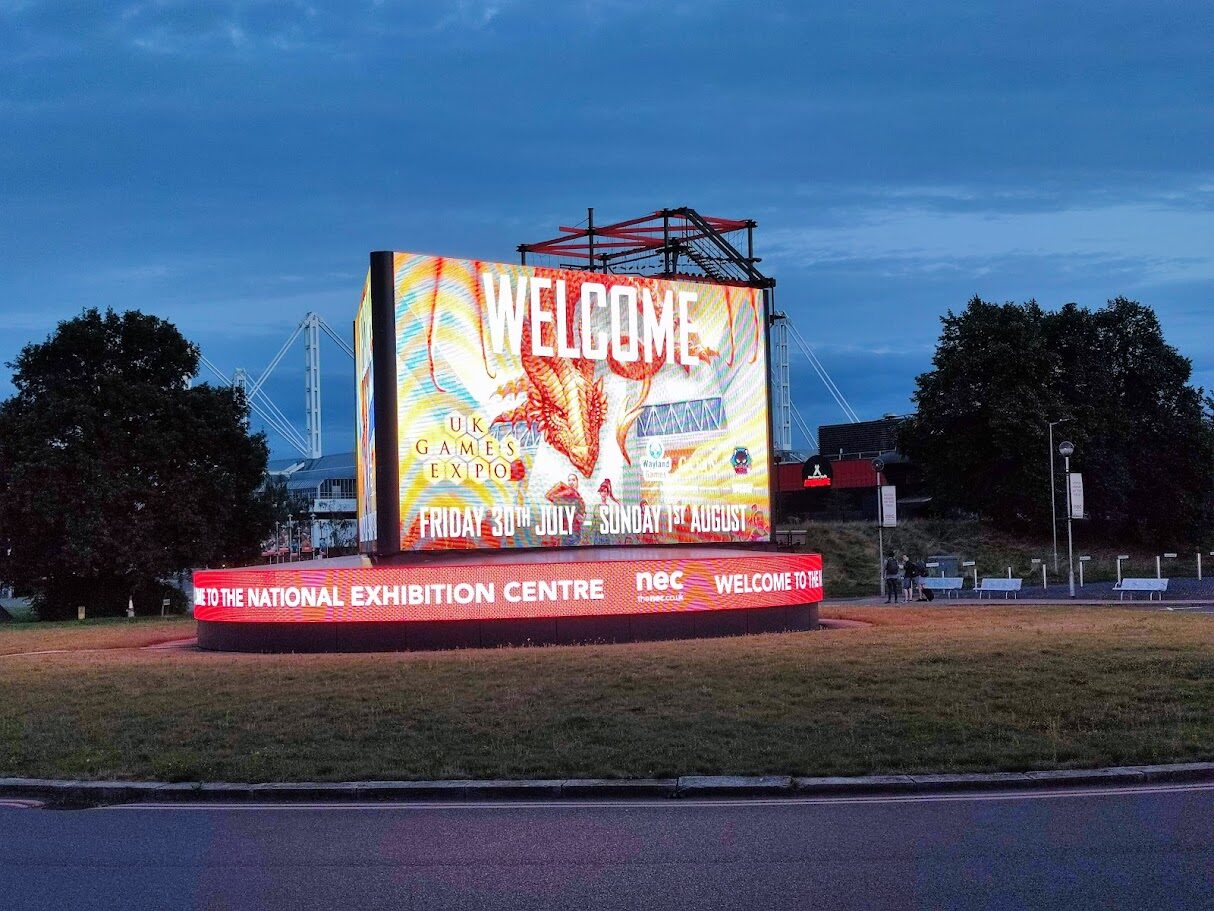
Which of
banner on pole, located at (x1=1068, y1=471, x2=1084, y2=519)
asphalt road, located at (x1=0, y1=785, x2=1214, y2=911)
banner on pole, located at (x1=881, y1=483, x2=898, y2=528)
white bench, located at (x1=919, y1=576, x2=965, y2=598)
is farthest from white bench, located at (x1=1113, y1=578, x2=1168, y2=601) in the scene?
asphalt road, located at (x1=0, y1=785, x2=1214, y2=911)

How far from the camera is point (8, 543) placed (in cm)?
5619

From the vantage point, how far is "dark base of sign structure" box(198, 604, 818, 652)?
29.0m

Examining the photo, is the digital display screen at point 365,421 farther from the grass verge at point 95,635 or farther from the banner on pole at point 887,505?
the banner on pole at point 887,505

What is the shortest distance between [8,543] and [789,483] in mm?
55466

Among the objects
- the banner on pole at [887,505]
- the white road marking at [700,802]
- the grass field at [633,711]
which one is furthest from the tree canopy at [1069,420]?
the white road marking at [700,802]

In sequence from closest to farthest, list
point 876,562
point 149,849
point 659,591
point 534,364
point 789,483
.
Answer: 1. point 149,849
2. point 659,591
3. point 534,364
4. point 876,562
5. point 789,483

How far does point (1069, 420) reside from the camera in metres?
73.4

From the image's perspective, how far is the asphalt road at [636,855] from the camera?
8914 millimetres

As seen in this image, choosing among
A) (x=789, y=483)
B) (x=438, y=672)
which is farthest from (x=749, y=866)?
(x=789, y=483)

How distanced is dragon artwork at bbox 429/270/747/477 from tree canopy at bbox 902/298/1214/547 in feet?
146

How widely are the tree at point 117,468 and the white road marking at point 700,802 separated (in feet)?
147

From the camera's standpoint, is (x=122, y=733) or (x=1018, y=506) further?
(x=1018, y=506)

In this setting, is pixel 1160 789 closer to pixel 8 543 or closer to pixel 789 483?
pixel 8 543

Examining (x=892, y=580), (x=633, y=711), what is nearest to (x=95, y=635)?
(x=633, y=711)
